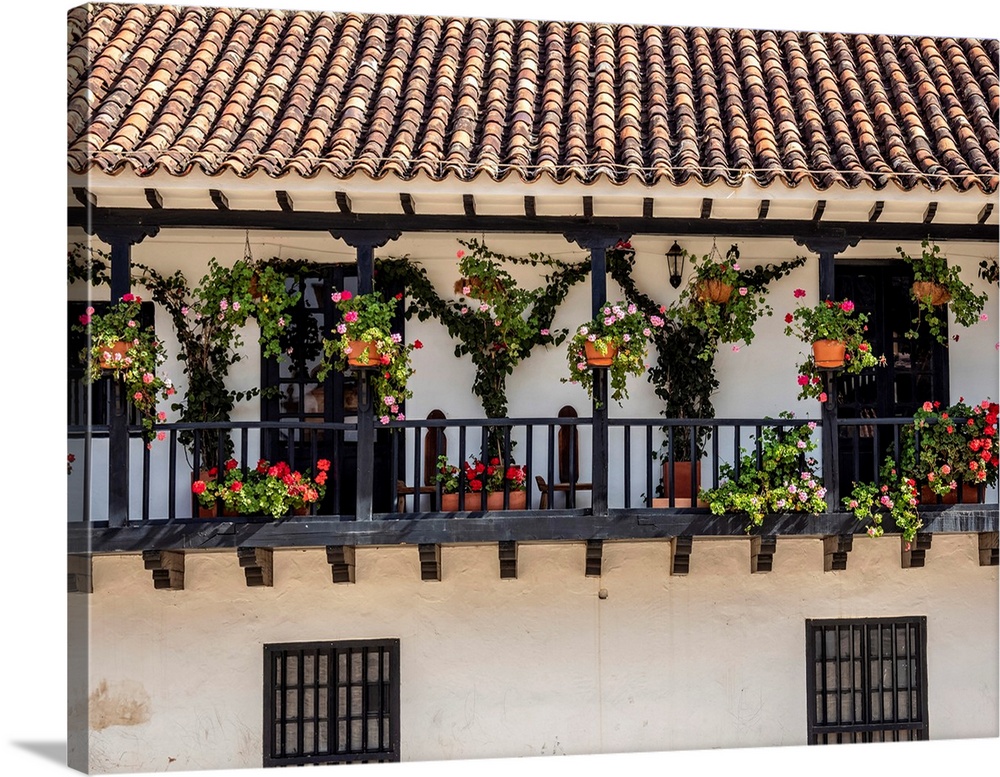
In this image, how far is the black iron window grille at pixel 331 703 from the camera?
9203 millimetres

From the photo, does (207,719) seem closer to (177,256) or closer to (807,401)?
(177,256)

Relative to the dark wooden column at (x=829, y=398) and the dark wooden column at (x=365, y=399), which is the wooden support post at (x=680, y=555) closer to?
the dark wooden column at (x=829, y=398)

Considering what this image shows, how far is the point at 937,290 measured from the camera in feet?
31.1

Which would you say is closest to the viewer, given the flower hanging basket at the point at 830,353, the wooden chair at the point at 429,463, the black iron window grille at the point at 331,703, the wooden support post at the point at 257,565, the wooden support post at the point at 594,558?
the flower hanging basket at the point at 830,353

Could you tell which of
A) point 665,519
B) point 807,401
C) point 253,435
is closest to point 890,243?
point 807,401

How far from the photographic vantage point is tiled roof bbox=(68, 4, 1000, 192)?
325 inches

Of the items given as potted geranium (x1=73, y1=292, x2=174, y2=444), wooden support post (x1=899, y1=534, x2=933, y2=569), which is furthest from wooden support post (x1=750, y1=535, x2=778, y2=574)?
potted geranium (x1=73, y1=292, x2=174, y2=444)

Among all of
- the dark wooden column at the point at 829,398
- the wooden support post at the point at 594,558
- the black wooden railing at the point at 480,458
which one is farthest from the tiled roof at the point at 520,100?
the wooden support post at the point at 594,558

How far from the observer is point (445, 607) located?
9.29 metres

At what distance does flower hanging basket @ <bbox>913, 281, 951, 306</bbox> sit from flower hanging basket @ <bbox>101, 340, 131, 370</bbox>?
614 cm

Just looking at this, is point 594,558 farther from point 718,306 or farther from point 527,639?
point 718,306

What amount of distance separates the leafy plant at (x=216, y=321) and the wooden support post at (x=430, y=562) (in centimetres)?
176

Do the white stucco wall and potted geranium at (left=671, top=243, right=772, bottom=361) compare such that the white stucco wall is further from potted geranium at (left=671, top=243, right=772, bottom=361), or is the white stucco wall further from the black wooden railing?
potted geranium at (left=671, top=243, right=772, bottom=361)

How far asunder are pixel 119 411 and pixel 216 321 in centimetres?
140
